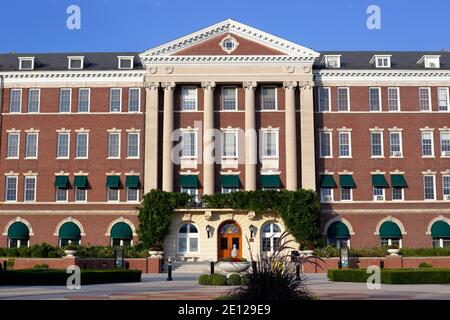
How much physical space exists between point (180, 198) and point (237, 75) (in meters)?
12.0

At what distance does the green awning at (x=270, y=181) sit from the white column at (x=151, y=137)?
926 cm

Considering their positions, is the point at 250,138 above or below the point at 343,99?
below

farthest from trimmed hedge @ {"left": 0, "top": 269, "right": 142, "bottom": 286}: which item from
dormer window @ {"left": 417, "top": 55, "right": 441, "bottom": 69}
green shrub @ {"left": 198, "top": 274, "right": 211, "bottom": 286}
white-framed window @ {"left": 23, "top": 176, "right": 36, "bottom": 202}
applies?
dormer window @ {"left": 417, "top": 55, "right": 441, "bottom": 69}

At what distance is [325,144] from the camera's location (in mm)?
56938

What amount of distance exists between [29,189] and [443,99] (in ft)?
125

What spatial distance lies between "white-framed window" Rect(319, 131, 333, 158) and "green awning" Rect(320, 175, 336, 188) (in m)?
1.96

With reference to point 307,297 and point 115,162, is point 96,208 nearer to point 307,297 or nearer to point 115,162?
point 115,162

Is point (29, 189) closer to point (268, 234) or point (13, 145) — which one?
point (13, 145)

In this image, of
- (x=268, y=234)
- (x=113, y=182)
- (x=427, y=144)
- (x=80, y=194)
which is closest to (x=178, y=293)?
(x=268, y=234)

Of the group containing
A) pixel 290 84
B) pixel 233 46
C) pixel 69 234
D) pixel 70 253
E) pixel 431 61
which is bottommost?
pixel 70 253

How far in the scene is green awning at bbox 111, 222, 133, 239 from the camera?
179 feet

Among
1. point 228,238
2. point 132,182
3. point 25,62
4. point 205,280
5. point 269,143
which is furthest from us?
point 25,62

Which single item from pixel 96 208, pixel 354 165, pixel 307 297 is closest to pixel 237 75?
pixel 354 165

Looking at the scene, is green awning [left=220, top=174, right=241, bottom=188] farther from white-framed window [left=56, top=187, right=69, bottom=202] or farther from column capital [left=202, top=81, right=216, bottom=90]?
white-framed window [left=56, top=187, right=69, bottom=202]
